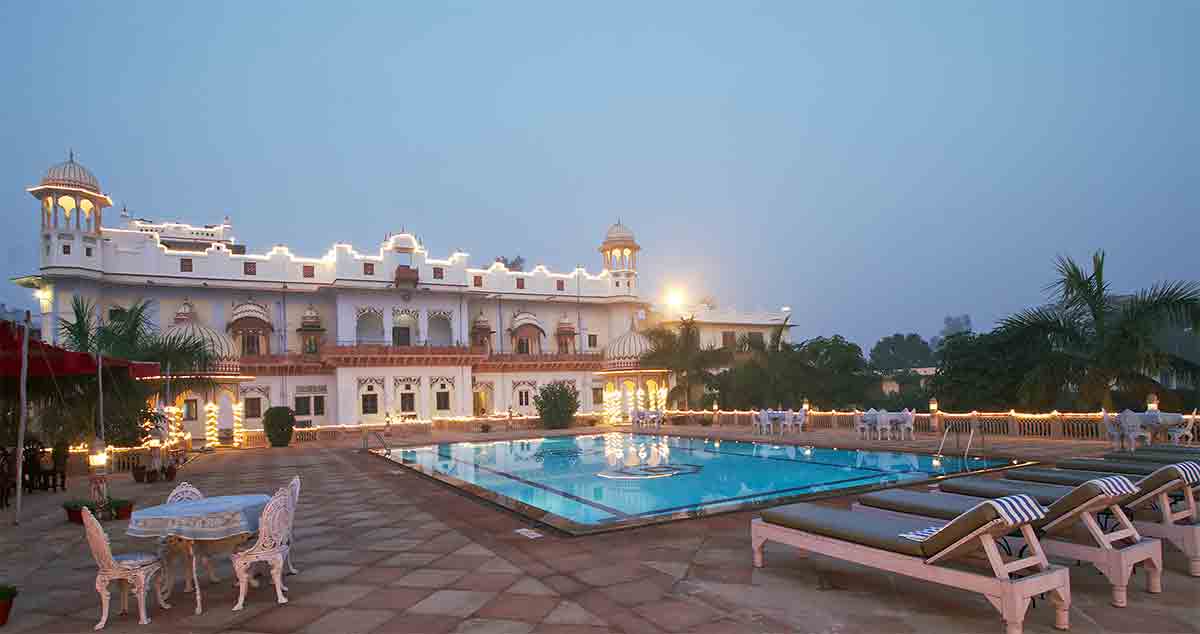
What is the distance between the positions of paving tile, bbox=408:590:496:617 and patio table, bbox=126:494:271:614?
1.47 meters

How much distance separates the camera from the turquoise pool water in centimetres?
952

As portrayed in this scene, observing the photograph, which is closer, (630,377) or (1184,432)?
(1184,432)

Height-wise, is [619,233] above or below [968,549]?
above

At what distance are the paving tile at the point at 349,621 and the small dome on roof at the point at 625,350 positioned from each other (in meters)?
28.3

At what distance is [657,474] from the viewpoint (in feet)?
43.4

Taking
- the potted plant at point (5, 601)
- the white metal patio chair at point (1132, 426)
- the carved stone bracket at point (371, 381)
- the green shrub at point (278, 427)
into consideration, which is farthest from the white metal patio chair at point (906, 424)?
the carved stone bracket at point (371, 381)

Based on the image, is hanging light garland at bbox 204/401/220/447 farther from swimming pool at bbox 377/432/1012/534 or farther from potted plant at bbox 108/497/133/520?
potted plant at bbox 108/497/133/520

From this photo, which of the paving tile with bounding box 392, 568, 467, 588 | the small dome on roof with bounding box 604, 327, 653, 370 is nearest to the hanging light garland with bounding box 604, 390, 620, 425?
the small dome on roof with bounding box 604, 327, 653, 370

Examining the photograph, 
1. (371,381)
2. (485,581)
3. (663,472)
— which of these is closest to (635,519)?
(485,581)

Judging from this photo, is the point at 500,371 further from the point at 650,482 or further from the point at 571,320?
the point at 650,482

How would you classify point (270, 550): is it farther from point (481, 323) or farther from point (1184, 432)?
point (481, 323)

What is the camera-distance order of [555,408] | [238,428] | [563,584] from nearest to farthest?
[563,584] → [238,428] → [555,408]

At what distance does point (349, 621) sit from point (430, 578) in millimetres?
921

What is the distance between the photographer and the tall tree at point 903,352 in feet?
247
